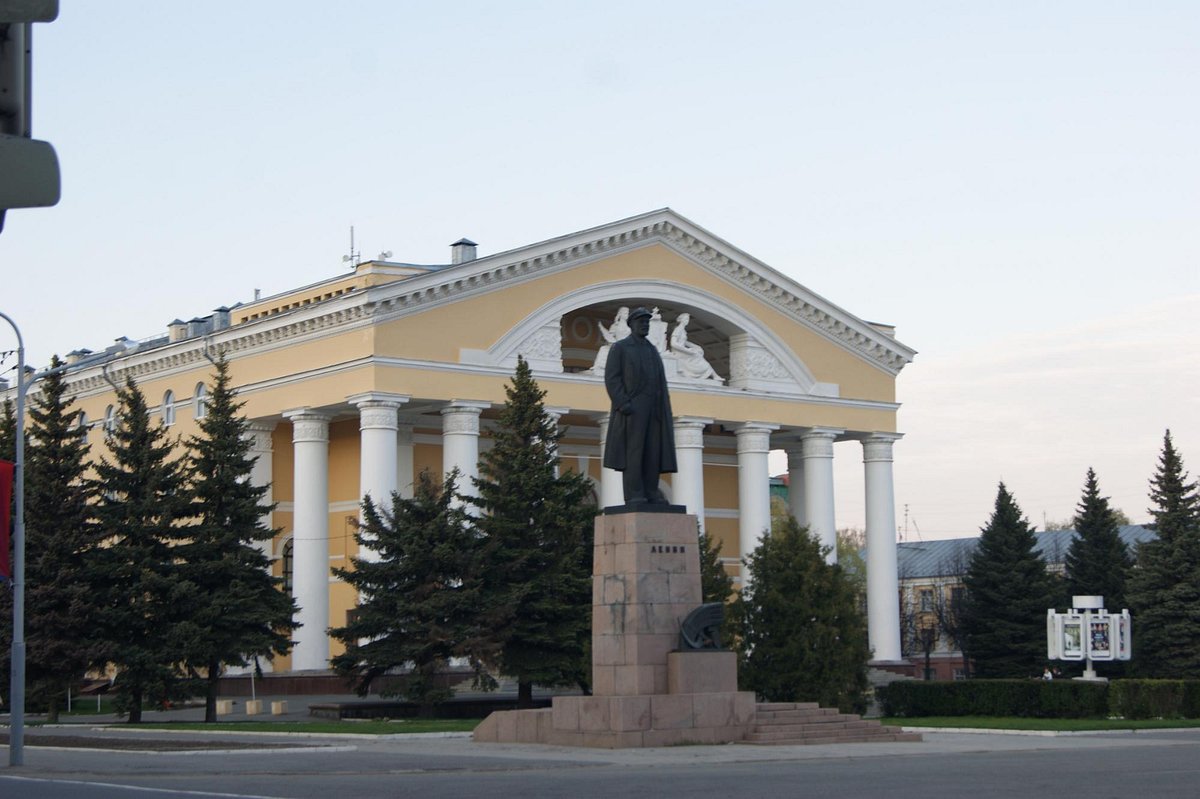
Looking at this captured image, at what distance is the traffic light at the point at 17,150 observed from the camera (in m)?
4.35

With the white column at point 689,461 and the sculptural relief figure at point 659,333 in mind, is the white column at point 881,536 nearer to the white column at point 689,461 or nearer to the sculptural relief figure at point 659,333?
the white column at point 689,461

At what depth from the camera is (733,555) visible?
170 ft

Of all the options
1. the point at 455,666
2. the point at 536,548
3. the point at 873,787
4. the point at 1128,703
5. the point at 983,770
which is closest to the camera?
the point at 873,787

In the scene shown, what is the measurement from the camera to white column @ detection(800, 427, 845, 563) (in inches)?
1858

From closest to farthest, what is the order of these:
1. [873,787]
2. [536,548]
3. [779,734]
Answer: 1. [873,787]
2. [779,734]
3. [536,548]

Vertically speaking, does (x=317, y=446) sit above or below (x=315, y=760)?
above

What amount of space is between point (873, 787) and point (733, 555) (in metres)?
38.2

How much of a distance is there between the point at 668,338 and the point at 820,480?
5945mm

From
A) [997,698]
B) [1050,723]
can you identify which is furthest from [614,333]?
[1050,723]

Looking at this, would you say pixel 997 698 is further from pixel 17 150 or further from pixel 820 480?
pixel 17 150

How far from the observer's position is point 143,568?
3291 centimetres

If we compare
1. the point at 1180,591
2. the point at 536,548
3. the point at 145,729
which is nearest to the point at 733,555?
the point at 1180,591

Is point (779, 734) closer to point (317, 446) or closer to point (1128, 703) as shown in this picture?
point (1128, 703)

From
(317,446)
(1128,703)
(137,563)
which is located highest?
(317,446)
